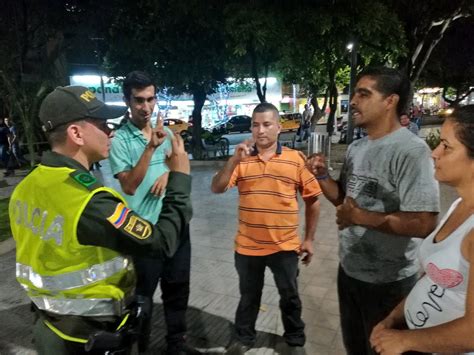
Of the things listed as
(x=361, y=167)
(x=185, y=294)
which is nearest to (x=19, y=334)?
(x=185, y=294)

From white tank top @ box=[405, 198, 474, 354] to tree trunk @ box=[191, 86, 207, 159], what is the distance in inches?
543

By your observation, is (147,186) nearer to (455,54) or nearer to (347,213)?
(347,213)

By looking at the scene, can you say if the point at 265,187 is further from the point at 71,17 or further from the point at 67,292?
the point at 71,17

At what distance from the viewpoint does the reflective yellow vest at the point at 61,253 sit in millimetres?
1502

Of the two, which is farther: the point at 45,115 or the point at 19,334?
the point at 19,334

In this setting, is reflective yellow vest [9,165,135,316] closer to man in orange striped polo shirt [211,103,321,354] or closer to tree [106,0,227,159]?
man in orange striped polo shirt [211,103,321,354]

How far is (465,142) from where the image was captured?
1398 mm

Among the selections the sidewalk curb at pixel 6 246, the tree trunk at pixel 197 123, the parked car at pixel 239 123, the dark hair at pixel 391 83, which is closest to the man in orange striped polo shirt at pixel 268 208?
the dark hair at pixel 391 83

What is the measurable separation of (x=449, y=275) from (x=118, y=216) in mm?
1265

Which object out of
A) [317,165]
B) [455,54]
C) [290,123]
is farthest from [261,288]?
[290,123]

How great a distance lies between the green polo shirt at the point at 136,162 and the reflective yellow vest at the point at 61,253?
95 cm

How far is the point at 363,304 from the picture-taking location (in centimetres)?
212

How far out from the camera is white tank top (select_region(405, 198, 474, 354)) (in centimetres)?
133

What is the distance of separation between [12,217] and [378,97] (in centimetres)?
192
